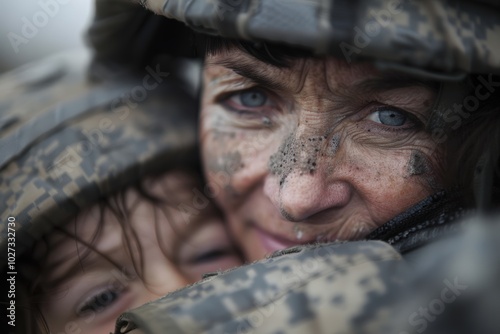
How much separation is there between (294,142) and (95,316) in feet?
2.03

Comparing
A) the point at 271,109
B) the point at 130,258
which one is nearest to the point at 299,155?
the point at 271,109

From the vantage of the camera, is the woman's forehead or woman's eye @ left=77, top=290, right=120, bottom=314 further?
woman's eye @ left=77, top=290, right=120, bottom=314

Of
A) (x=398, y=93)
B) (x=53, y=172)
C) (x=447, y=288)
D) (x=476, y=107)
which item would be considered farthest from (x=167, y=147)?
(x=447, y=288)

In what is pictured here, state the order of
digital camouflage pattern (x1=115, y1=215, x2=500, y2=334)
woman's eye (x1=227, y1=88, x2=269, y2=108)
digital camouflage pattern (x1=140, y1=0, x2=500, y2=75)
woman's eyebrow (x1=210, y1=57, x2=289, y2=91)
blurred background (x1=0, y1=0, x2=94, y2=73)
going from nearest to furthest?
digital camouflage pattern (x1=115, y1=215, x2=500, y2=334) → digital camouflage pattern (x1=140, y1=0, x2=500, y2=75) → woman's eyebrow (x1=210, y1=57, x2=289, y2=91) → woman's eye (x1=227, y1=88, x2=269, y2=108) → blurred background (x1=0, y1=0, x2=94, y2=73)

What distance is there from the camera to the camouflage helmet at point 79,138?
4.62 ft

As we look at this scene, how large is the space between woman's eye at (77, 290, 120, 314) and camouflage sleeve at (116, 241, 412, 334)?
474 millimetres

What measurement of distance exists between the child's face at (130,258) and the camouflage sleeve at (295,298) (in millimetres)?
479

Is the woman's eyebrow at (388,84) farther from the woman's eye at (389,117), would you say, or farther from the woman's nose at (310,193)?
the woman's nose at (310,193)

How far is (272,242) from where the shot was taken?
137cm

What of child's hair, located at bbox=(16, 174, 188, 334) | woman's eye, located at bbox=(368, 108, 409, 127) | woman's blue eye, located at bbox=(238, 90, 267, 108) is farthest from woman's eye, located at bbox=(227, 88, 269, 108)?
child's hair, located at bbox=(16, 174, 188, 334)

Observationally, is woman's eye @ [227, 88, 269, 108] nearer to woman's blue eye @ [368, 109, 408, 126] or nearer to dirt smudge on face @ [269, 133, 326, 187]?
dirt smudge on face @ [269, 133, 326, 187]

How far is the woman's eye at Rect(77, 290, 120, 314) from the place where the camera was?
1399mm

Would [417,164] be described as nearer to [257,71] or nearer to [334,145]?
[334,145]

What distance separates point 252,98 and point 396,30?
18.3 inches
